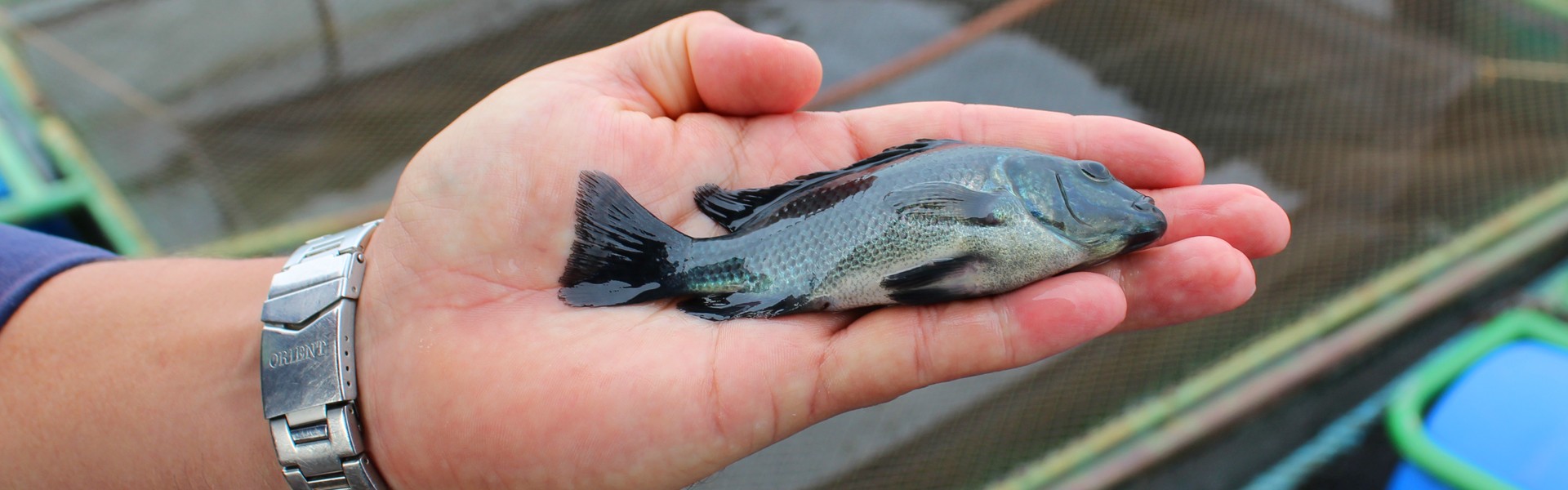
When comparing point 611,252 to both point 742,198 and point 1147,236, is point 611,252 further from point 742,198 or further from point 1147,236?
point 1147,236

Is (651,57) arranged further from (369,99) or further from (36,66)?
(36,66)

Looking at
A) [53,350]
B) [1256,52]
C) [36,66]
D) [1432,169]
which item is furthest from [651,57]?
[36,66]

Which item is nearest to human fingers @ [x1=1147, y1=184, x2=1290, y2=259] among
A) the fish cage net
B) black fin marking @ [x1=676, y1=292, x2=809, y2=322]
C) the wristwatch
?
black fin marking @ [x1=676, y1=292, x2=809, y2=322]

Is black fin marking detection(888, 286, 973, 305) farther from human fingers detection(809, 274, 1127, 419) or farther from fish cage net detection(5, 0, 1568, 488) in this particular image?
fish cage net detection(5, 0, 1568, 488)

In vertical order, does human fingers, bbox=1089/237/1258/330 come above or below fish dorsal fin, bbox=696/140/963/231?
below

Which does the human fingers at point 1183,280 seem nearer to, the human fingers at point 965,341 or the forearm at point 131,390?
the human fingers at point 965,341

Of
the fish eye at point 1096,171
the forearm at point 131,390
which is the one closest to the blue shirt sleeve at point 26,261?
the forearm at point 131,390
